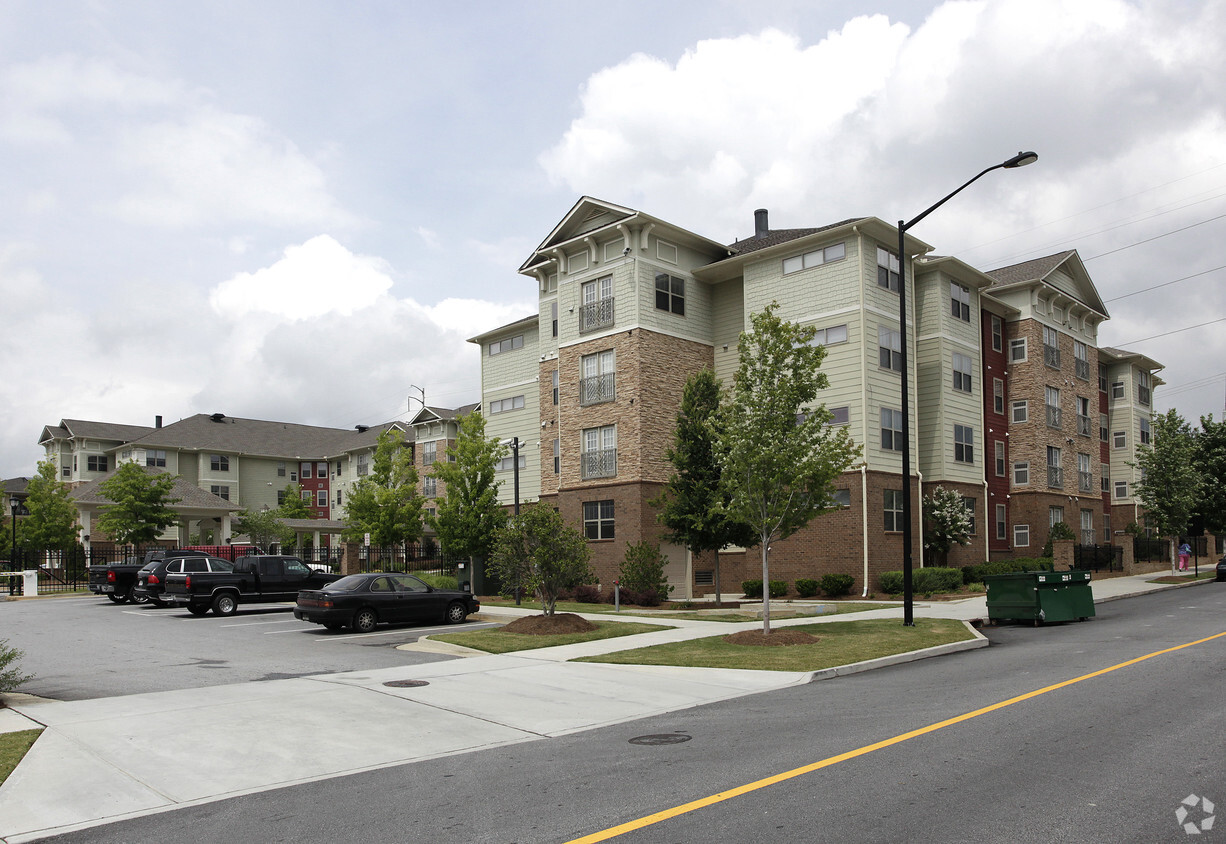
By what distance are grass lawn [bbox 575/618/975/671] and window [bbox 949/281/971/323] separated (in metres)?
20.1

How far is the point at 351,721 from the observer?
10.4 m

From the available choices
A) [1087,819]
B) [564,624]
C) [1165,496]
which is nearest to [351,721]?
[1087,819]

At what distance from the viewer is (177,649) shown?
18234 millimetres

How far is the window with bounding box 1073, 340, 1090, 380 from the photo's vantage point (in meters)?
45.2

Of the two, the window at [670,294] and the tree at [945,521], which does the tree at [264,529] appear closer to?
the window at [670,294]

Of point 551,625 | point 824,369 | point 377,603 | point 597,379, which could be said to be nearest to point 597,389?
point 597,379

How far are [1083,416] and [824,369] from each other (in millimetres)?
21052

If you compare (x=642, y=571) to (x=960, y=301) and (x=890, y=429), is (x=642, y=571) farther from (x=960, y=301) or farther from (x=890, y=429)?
(x=960, y=301)

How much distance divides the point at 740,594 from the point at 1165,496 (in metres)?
21.3

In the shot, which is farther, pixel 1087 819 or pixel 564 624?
pixel 564 624

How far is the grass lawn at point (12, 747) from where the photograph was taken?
813 cm

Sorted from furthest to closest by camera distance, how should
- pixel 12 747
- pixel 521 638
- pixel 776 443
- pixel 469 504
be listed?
pixel 469 504 < pixel 521 638 < pixel 776 443 < pixel 12 747

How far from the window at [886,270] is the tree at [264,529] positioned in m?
52.7

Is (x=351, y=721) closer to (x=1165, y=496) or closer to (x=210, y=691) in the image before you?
(x=210, y=691)
